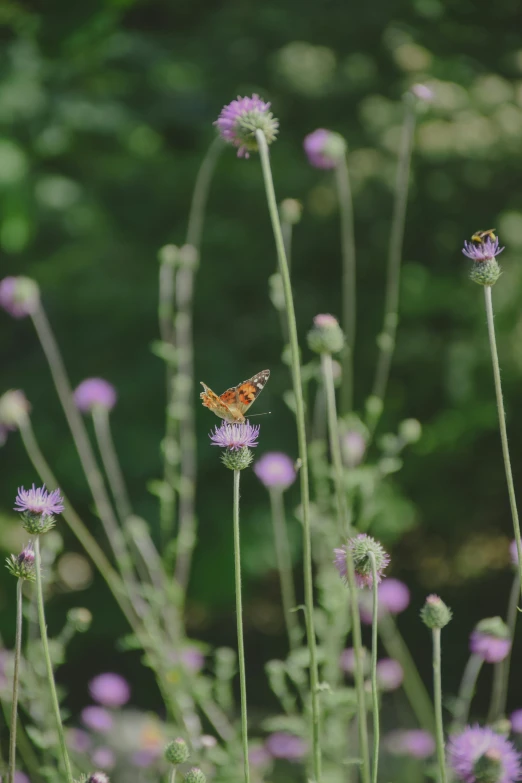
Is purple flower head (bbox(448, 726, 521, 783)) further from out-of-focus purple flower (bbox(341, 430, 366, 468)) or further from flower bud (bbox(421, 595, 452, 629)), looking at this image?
out-of-focus purple flower (bbox(341, 430, 366, 468))

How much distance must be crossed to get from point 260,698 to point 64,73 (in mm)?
3611

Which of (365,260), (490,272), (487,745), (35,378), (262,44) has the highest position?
(262,44)

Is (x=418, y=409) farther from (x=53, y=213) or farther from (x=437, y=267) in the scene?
(x=53, y=213)

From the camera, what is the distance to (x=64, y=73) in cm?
414

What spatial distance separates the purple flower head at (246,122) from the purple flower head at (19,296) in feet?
3.52

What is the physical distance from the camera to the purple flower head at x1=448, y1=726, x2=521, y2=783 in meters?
1.25

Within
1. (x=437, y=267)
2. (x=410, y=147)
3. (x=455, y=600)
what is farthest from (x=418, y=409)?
(x=455, y=600)

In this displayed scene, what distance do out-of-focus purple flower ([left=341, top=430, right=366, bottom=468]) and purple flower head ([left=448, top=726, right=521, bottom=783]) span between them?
0.99 metres

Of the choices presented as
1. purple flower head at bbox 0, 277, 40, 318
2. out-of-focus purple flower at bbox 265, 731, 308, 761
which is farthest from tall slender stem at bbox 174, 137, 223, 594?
out-of-focus purple flower at bbox 265, 731, 308, 761

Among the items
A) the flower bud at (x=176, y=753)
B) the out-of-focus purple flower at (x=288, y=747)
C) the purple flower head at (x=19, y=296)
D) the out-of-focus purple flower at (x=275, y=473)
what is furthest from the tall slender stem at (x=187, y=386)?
the flower bud at (x=176, y=753)

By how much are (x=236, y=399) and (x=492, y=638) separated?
79 cm

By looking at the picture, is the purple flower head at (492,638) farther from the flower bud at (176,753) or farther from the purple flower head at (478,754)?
the flower bud at (176,753)

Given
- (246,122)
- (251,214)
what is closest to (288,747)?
(246,122)

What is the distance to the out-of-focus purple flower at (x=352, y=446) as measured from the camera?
7.54ft
